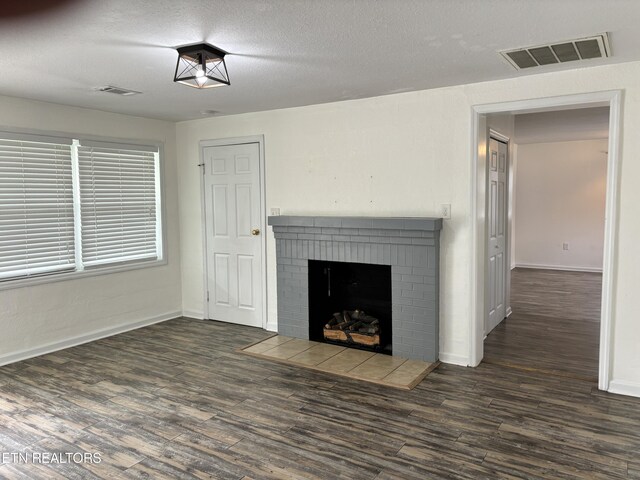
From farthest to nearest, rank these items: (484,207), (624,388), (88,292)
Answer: (88,292)
(484,207)
(624,388)

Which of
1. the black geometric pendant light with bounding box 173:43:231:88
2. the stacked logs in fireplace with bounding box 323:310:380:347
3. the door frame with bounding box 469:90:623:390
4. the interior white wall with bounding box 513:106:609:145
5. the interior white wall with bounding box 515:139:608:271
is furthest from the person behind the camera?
the interior white wall with bounding box 515:139:608:271

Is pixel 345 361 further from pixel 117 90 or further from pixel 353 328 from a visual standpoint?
pixel 117 90

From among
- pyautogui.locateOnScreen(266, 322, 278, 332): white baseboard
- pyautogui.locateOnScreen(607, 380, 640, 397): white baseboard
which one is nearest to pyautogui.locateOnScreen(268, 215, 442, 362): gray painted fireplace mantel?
pyautogui.locateOnScreen(266, 322, 278, 332): white baseboard

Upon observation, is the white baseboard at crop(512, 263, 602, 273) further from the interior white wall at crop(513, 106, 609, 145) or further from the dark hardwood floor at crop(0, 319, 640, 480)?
the dark hardwood floor at crop(0, 319, 640, 480)

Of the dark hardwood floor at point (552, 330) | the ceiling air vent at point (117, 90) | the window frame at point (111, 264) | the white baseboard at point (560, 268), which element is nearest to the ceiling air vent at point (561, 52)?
the dark hardwood floor at point (552, 330)

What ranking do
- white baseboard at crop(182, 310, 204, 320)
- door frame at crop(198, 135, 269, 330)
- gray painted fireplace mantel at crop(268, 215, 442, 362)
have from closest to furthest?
gray painted fireplace mantel at crop(268, 215, 442, 362), door frame at crop(198, 135, 269, 330), white baseboard at crop(182, 310, 204, 320)

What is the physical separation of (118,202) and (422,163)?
3.13 m

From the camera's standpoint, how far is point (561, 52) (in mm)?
2938

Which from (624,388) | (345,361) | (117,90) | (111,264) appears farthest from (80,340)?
(624,388)

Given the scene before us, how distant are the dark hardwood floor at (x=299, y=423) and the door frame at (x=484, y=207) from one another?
0.99 ft

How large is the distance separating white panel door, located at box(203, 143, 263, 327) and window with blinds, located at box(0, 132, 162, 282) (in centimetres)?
64

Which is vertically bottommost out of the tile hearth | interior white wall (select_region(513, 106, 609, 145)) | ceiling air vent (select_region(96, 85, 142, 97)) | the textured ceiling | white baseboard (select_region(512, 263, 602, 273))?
the tile hearth

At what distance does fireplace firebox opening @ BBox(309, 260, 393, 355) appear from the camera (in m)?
4.41

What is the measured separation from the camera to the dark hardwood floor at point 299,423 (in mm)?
2520
